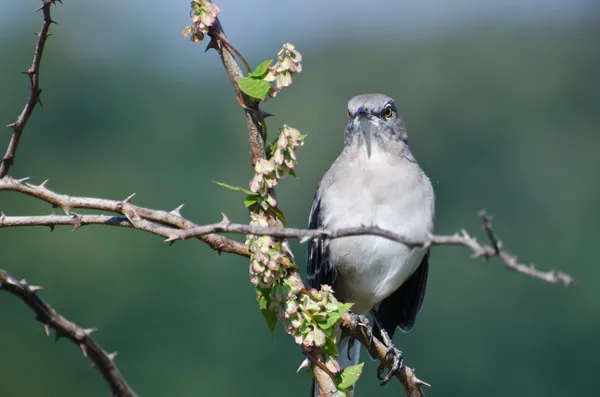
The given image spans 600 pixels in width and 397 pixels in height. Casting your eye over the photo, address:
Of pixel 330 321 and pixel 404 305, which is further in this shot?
pixel 404 305

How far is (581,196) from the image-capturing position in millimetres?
37781

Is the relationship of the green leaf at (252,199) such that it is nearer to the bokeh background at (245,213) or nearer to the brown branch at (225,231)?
the brown branch at (225,231)

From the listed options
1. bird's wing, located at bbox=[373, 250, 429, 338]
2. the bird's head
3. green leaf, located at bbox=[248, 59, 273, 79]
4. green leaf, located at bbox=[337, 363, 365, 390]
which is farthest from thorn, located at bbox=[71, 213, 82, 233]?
bird's wing, located at bbox=[373, 250, 429, 338]

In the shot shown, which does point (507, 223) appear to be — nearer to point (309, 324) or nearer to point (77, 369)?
point (77, 369)

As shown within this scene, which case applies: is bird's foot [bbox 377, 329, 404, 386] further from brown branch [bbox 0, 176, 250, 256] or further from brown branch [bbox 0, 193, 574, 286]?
brown branch [bbox 0, 176, 250, 256]

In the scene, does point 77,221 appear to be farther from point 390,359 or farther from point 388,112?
point 388,112

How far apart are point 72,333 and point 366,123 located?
3509 millimetres

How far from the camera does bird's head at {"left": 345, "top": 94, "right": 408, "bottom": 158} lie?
20.0 ft

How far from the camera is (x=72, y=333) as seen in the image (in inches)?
112

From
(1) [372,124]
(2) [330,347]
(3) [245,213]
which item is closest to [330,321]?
(2) [330,347]

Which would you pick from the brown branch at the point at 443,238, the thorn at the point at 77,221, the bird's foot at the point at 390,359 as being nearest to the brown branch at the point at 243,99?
the brown branch at the point at 443,238

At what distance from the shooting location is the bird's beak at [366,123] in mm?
6066

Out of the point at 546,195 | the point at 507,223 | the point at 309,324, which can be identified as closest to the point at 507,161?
the point at 546,195

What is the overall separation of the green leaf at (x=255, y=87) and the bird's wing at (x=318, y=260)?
2.20 meters
